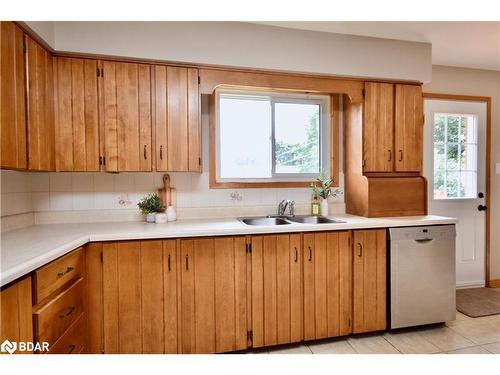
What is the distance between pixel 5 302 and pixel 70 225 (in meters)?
1.19

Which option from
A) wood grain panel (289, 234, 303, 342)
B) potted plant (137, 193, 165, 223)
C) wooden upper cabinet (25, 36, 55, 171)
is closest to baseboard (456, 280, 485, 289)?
wood grain panel (289, 234, 303, 342)

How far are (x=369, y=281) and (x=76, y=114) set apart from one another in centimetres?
256

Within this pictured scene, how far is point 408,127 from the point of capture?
105 inches

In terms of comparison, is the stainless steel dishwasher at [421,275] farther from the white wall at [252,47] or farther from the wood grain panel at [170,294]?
the wood grain panel at [170,294]

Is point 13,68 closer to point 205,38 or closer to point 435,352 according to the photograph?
point 205,38

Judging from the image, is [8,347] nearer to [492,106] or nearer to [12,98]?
[12,98]

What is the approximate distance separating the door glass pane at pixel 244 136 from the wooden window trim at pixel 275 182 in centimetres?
10

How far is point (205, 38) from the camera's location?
217 centimetres

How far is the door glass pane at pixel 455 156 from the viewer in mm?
3219

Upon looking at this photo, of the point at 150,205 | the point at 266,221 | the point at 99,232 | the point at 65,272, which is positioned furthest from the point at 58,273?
the point at 266,221

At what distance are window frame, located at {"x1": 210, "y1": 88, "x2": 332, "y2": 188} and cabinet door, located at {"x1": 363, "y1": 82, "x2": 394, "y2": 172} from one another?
34 centimetres

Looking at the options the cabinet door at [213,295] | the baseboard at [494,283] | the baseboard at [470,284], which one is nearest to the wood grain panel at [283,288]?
the cabinet door at [213,295]

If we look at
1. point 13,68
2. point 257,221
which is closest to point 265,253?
point 257,221

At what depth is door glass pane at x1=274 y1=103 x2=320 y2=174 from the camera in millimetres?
2820
